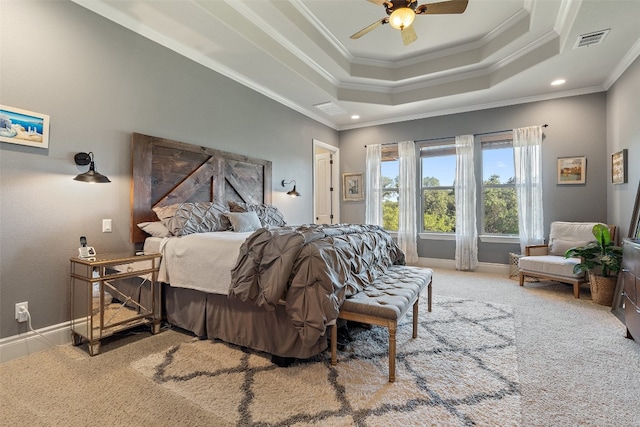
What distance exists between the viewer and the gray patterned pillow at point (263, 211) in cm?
365

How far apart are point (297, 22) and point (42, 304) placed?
11.9ft

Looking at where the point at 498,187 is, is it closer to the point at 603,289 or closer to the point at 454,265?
the point at 454,265

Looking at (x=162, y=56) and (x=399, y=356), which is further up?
(x=162, y=56)

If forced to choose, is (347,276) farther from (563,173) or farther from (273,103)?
(563,173)

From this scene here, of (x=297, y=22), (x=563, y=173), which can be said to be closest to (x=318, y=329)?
(x=297, y=22)

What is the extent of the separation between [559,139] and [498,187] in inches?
42.3

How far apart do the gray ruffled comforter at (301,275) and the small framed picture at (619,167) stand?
3.71 meters

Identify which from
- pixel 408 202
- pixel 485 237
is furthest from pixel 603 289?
pixel 408 202

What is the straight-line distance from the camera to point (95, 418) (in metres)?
1.50

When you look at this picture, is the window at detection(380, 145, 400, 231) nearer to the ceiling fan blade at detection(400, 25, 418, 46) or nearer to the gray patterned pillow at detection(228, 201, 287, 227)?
the gray patterned pillow at detection(228, 201, 287, 227)

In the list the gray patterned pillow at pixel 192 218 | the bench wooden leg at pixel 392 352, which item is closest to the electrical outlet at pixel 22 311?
the gray patterned pillow at pixel 192 218

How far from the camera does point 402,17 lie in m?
2.49

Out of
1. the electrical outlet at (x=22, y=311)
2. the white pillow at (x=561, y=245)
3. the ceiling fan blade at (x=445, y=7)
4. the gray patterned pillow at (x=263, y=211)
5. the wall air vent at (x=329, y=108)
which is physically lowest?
the electrical outlet at (x=22, y=311)

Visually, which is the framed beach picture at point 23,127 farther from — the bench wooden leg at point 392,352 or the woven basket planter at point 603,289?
the woven basket planter at point 603,289
